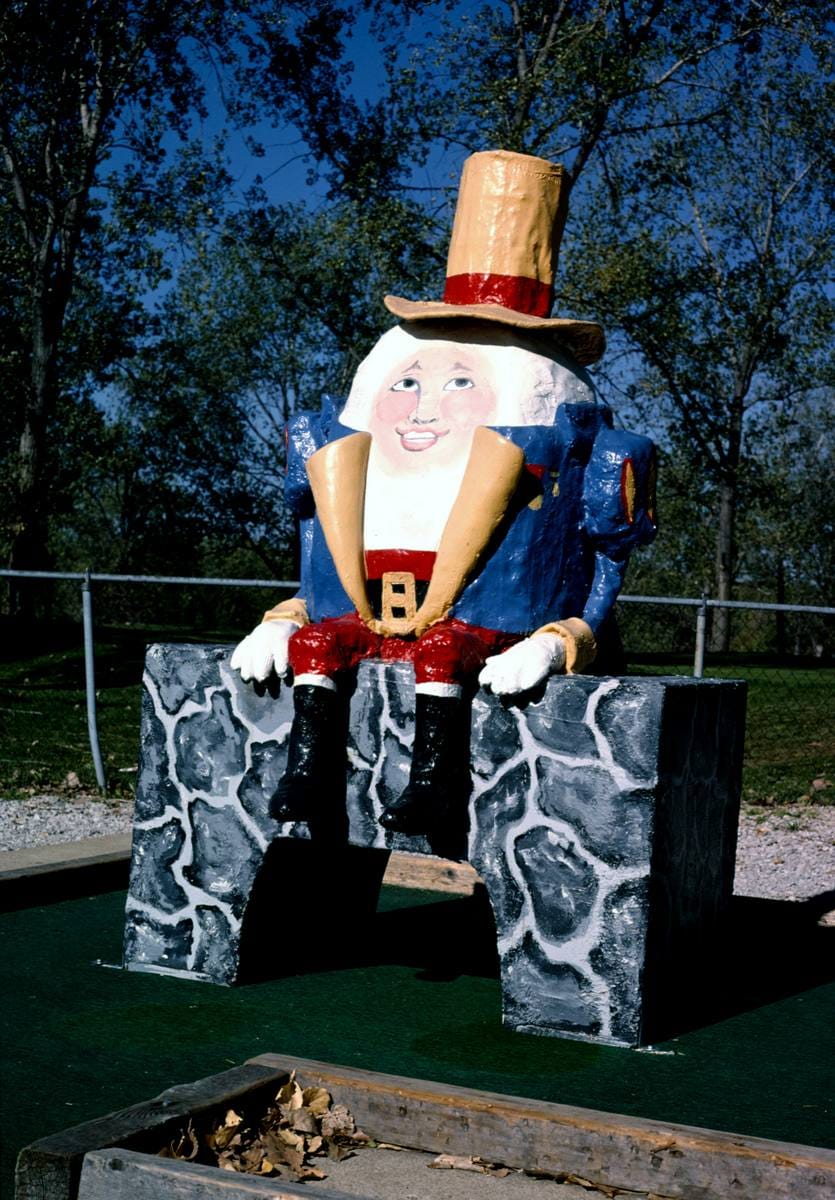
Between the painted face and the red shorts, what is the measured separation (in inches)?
23.8

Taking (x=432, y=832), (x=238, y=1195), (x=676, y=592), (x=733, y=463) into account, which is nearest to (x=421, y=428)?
(x=432, y=832)

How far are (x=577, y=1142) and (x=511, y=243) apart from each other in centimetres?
339

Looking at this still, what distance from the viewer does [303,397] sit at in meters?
28.3

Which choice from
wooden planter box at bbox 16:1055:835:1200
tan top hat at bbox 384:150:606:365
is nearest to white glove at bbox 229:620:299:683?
tan top hat at bbox 384:150:606:365

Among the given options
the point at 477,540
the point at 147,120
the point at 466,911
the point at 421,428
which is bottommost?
the point at 466,911

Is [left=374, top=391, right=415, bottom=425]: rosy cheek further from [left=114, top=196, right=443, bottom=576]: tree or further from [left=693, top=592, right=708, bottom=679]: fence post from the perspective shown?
[left=114, top=196, right=443, bottom=576]: tree

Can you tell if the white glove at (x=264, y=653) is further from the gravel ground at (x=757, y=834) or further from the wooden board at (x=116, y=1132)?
the gravel ground at (x=757, y=834)

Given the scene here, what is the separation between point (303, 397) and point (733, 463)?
9.49 meters

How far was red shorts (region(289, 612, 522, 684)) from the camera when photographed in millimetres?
4691

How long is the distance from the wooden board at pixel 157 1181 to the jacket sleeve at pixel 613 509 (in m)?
2.64

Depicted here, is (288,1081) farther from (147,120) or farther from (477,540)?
(147,120)

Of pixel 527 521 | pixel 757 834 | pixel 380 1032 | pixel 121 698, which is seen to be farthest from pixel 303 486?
pixel 121 698

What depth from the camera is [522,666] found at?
4.68 meters

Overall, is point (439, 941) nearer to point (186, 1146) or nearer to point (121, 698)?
point (186, 1146)
